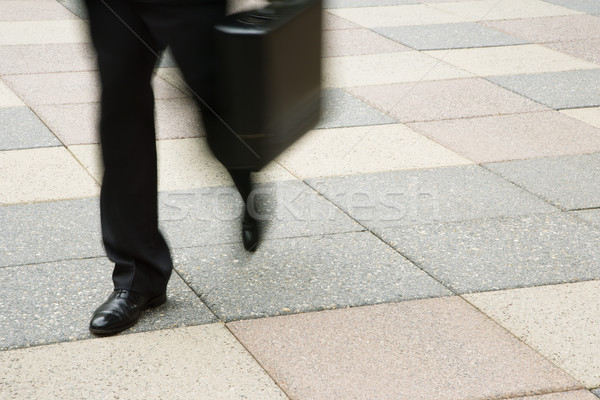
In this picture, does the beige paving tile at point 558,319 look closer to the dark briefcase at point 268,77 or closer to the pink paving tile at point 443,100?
the dark briefcase at point 268,77

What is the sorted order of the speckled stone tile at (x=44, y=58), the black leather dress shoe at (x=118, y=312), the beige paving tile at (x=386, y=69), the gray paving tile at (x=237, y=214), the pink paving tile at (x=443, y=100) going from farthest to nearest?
the speckled stone tile at (x=44, y=58) → the beige paving tile at (x=386, y=69) → the pink paving tile at (x=443, y=100) → the gray paving tile at (x=237, y=214) → the black leather dress shoe at (x=118, y=312)

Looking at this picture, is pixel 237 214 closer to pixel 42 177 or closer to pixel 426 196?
pixel 426 196

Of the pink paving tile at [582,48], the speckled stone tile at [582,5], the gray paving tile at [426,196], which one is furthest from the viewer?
the speckled stone tile at [582,5]

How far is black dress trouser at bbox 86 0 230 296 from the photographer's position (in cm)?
303

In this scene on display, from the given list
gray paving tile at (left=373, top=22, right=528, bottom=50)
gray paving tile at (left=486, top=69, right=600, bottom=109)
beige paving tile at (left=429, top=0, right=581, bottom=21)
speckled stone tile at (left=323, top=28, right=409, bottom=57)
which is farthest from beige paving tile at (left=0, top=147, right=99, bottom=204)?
beige paving tile at (left=429, top=0, right=581, bottom=21)

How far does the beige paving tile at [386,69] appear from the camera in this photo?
675 cm

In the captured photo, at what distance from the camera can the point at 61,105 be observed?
609 centimetres

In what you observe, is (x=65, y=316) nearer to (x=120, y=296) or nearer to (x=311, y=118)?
(x=120, y=296)

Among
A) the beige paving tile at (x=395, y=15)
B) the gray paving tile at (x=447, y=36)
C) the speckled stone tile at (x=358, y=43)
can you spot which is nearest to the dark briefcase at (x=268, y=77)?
the speckled stone tile at (x=358, y=43)

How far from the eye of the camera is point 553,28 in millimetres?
8602

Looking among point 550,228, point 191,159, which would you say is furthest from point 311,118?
point 191,159

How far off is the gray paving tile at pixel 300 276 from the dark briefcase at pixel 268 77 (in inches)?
22.6

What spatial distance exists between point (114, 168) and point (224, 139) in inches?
16.9

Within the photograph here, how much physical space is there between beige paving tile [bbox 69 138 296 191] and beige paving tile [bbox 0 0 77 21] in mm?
4054
